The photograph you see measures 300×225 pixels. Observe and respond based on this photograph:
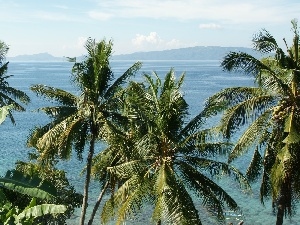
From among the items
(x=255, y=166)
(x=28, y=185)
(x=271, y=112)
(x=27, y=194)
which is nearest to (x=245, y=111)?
(x=271, y=112)

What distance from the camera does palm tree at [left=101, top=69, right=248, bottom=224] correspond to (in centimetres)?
1528

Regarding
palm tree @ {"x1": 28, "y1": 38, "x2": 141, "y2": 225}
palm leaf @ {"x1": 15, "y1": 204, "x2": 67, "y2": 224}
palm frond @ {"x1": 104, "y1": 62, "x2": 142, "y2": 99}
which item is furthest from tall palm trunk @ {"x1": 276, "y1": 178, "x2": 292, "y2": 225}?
palm leaf @ {"x1": 15, "y1": 204, "x2": 67, "y2": 224}

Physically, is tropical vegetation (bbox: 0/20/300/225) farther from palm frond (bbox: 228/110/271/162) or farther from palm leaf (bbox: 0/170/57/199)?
palm leaf (bbox: 0/170/57/199)

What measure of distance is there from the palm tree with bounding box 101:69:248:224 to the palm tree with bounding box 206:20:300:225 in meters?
1.34

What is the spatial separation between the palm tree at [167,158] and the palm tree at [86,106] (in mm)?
2668

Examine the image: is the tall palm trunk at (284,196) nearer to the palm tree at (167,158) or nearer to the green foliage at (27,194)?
the palm tree at (167,158)

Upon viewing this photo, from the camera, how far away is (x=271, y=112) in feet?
55.2

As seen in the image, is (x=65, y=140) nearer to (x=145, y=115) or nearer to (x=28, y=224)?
(x=145, y=115)

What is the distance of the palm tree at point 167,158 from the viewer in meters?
15.3

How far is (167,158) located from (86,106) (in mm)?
4919

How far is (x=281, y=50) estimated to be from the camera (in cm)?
1609

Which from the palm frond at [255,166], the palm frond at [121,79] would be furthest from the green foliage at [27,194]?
the palm frond at [255,166]

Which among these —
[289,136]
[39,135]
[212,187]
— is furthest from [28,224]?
[39,135]

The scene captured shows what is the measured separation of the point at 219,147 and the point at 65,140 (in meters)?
6.32
